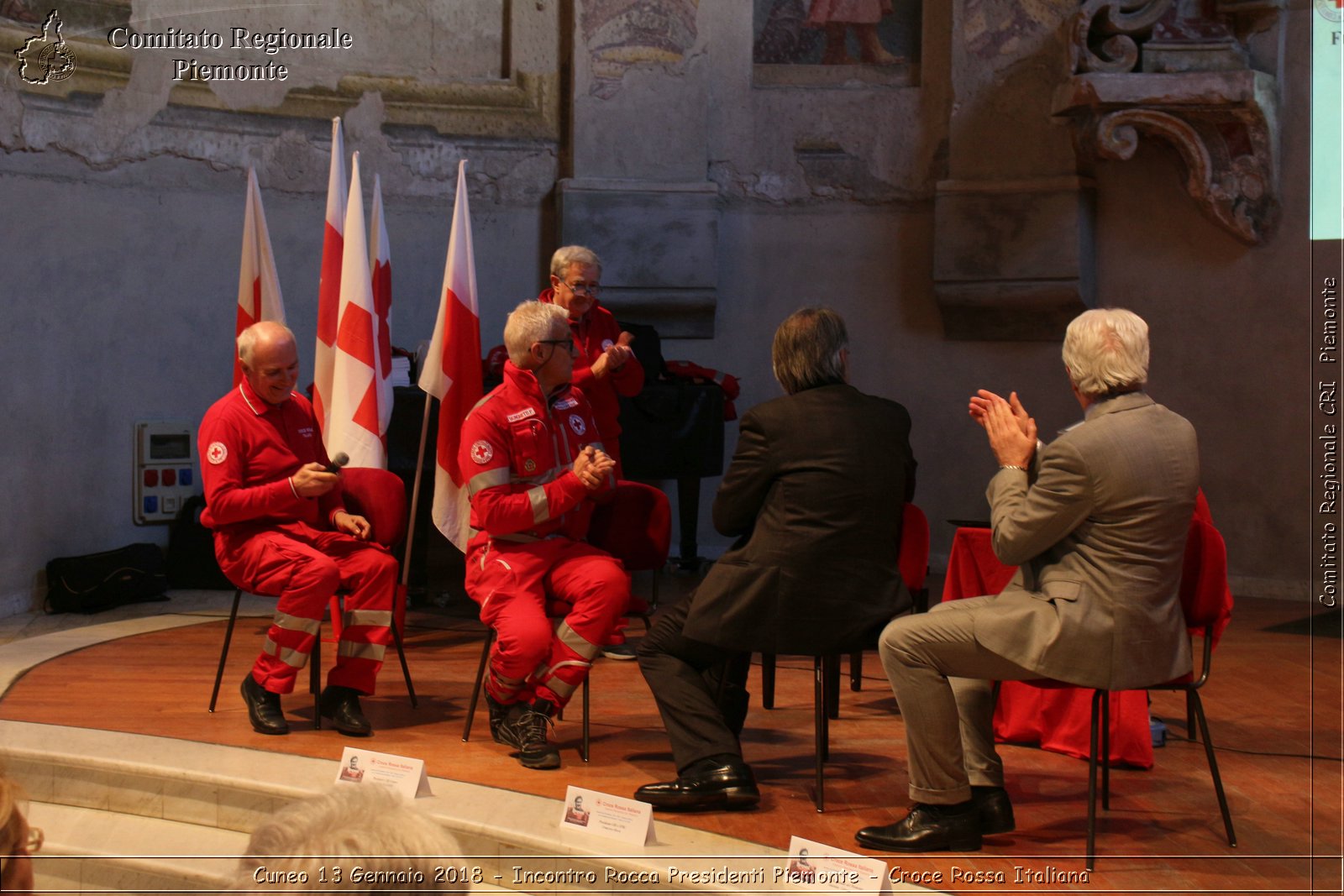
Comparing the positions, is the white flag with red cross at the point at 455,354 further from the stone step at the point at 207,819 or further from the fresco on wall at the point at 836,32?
the fresco on wall at the point at 836,32

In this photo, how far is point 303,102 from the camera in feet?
23.3

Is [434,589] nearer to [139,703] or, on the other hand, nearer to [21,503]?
[21,503]

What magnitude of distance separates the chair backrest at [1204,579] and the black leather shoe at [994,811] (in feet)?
2.13

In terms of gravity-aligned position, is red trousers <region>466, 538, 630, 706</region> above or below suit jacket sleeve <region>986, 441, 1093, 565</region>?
below

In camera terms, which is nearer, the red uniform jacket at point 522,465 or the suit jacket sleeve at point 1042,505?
the suit jacket sleeve at point 1042,505

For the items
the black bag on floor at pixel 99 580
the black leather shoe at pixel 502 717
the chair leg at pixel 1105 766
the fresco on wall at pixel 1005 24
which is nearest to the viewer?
the chair leg at pixel 1105 766

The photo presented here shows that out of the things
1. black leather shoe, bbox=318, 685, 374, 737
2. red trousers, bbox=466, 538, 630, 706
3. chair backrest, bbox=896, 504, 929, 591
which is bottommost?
black leather shoe, bbox=318, 685, 374, 737

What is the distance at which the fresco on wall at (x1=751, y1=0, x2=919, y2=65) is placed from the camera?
7.46 m

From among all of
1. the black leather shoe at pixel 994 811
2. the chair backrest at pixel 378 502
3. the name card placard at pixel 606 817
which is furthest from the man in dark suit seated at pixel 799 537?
the chair backrest at pixel 378 502

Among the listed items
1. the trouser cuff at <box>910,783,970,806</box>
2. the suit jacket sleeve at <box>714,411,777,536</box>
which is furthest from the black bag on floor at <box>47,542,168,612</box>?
the trouser cuff at <box>910,783,970,806</box>

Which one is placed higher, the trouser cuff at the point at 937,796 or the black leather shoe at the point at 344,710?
the trouser cuff at the point at 937,796

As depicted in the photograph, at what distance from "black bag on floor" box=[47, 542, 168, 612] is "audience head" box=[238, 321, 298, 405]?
251cm

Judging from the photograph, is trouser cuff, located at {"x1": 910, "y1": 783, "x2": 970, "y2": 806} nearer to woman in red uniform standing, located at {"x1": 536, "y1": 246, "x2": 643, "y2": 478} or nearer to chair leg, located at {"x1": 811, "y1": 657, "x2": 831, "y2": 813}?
chair leg, located at {"x1": 811, "y1": 657, "x2": 831, "y2": 813}

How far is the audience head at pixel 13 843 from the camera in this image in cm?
133
